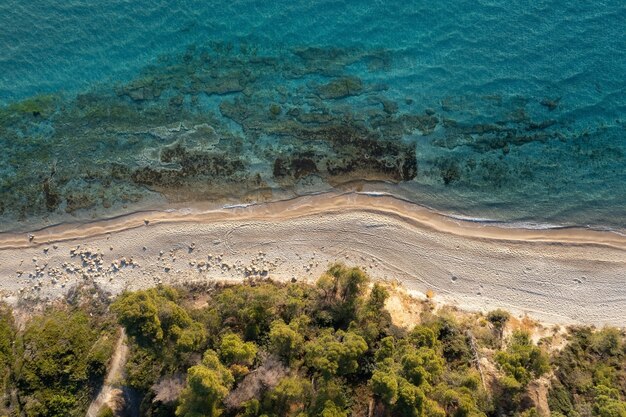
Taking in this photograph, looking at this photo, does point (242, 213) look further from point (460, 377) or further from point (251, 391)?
point (460, 377)

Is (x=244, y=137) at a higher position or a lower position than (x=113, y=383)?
higher

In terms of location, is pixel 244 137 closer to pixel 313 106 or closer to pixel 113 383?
pixel 313 106

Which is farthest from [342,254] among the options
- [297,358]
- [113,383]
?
[113,383]

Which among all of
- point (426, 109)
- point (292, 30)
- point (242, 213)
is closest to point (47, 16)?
point (292, 30)

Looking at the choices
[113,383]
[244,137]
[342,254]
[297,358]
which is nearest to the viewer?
[297,358]

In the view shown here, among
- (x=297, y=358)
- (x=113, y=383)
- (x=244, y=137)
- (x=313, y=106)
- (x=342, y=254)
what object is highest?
(x=313, y=106)

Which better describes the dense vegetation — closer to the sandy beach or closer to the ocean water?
the sandy beach
